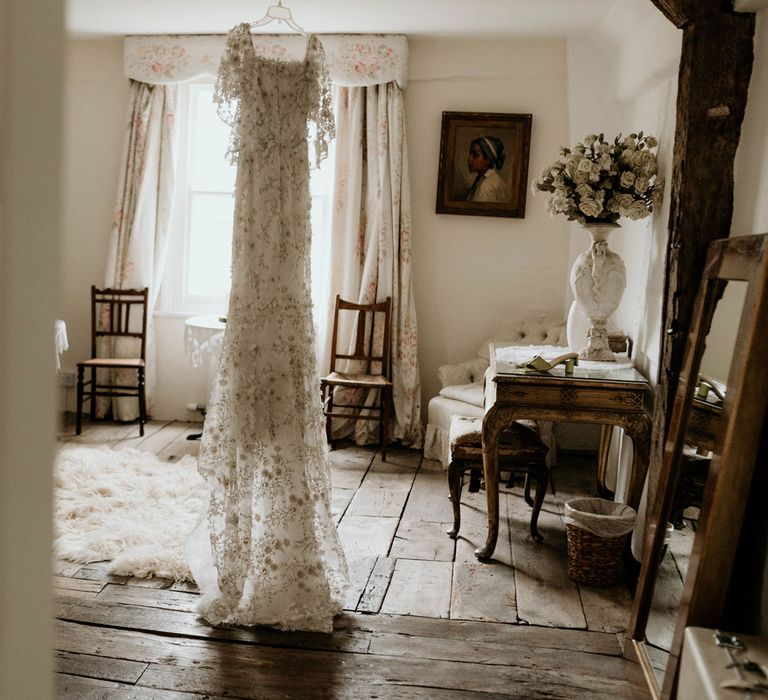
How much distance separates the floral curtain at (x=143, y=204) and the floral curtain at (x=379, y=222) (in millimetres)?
1226

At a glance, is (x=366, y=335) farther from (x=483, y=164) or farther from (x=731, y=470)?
(x=731, y=470)

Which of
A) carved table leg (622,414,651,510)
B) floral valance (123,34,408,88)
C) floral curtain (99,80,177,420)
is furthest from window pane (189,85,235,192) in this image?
carved table leg (622,414,651,510)

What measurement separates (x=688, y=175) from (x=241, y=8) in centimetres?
311

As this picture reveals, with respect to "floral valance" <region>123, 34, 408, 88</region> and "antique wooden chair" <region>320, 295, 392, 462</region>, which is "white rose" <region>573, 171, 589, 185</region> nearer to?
"antique wooden chair" <region>320, 295, 392, 462</region>

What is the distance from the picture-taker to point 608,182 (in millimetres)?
3455

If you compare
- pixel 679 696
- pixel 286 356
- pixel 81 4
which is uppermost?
pixel 81 4

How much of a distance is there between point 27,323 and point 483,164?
472 centimetres

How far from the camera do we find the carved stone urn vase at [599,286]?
11.7 feet

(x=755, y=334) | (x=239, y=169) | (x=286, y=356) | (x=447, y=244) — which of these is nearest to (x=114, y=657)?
(x=286, y=356)

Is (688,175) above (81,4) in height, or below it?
below

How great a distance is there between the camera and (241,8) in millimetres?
4727

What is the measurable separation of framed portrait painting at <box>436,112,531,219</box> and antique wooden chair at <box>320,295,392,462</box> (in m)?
0.84

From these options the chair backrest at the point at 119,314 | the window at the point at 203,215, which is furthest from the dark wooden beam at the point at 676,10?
the chair backrest at the point at 119,314

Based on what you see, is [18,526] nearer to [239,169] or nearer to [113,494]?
[239,169]
